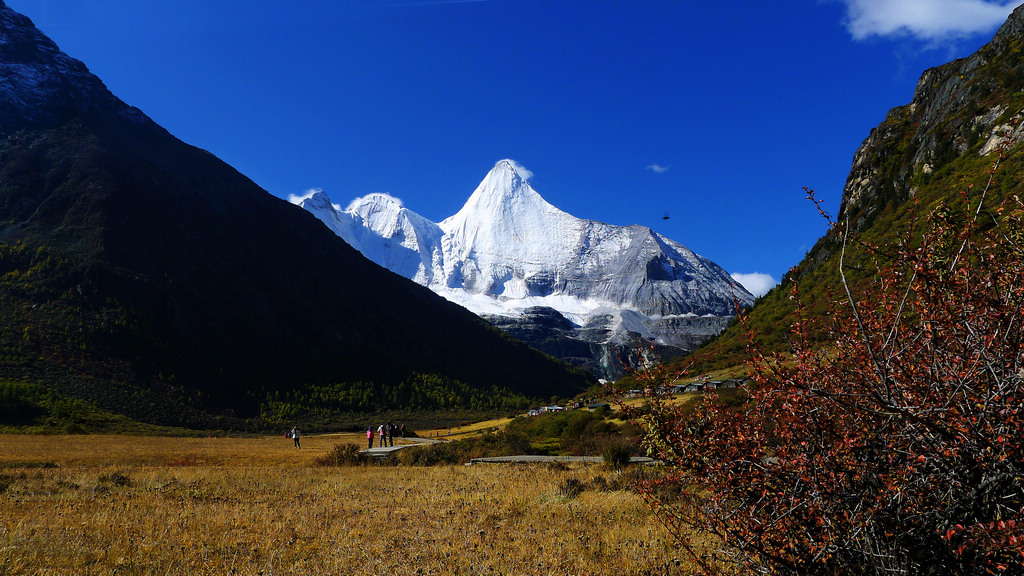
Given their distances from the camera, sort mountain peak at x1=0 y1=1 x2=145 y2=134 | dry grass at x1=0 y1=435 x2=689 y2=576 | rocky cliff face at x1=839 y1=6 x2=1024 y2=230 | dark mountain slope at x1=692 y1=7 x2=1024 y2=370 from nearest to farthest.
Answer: dry grass at x1=0 y1=435 x2=689 y2=576, dark mountain slope at x1=692 y1=7 x2=1024 y2=370, rocky cliff face at x1=839 y1=6 x2=1024 y2=230, mountain peak at x1=0 y1=1 x2=145 y2=134

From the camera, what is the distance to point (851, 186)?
62.7m

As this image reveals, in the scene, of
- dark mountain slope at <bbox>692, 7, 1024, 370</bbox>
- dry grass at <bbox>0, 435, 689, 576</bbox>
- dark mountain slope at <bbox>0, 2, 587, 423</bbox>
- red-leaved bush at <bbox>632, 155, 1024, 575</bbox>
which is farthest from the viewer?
dark mountain slope at <bbox>0, 2, 587, 423</bbox>

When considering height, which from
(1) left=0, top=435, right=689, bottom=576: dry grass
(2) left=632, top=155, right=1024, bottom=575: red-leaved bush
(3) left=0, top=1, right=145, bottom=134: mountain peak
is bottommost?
(1) left=0, top=435, right=689, bottom=576: dry grass

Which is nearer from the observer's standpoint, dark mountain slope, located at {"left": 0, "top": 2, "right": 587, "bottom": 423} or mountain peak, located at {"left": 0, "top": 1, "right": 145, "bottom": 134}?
dark mountain slope, located at {"left": 0, "top": 2, "right": 587, "bottom": 423}

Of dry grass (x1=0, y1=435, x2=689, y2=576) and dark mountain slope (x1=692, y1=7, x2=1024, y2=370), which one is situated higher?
dark mountain slope (x1=692, y1=7, x2=1024, y2=370)

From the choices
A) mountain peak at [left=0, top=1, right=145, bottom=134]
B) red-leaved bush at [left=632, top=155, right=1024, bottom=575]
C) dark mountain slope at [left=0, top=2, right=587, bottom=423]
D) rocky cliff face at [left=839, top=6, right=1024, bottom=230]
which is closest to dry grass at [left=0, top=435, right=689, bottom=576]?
red-leaved bush at [left=632, top=155, right=1024, bottom=575]

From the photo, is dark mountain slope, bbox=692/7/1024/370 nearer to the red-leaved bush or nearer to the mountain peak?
the red-leaved bush

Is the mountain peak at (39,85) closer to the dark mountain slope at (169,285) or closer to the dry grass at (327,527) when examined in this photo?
the dark mountain slope at (169,285)

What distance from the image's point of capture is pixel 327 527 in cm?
919

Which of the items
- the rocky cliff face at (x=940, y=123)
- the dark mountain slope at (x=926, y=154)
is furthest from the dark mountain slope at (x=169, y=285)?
the rocky cliff face at (x=940, y=123)

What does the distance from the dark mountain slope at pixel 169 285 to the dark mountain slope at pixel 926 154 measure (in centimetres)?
8248

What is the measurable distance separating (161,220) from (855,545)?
14733cm

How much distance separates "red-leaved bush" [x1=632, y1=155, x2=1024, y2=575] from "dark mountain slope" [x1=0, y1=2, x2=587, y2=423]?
88.8m

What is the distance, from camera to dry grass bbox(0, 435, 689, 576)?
6863 mm
